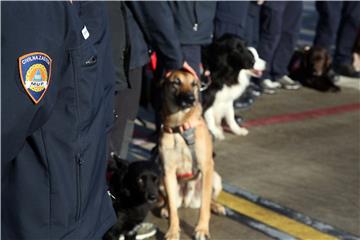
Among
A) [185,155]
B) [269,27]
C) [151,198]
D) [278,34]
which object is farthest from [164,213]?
[278,34]

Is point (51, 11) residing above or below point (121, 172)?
above

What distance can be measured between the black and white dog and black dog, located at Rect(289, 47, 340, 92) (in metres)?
1.83

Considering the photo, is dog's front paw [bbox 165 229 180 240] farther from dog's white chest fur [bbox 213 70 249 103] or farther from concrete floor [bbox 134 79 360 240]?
dog's white chest fur [bbox 213 70 249 103]

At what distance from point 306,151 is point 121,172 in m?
2.54

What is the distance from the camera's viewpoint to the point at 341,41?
9.51m

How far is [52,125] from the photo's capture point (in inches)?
72.9

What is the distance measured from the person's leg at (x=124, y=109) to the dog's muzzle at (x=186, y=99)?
0.32 meters

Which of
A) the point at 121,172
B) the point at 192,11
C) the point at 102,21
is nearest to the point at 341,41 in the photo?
the point at 192,11

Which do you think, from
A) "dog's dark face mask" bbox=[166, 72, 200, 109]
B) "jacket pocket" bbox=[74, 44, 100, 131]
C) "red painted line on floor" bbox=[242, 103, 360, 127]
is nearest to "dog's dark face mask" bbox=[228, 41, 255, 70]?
"red painted line on floor" bbox=[242, 103, 360, 127]

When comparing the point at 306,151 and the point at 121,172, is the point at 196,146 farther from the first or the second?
the point at 306,151

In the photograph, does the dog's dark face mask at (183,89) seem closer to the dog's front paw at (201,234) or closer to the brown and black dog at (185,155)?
the brown and black dog at (185,155)

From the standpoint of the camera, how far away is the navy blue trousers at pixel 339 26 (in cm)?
907

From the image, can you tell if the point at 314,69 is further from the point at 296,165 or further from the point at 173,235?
the point at 173,235

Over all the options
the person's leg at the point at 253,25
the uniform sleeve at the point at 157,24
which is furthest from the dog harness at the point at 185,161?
the person's leg at the point at 253,25
